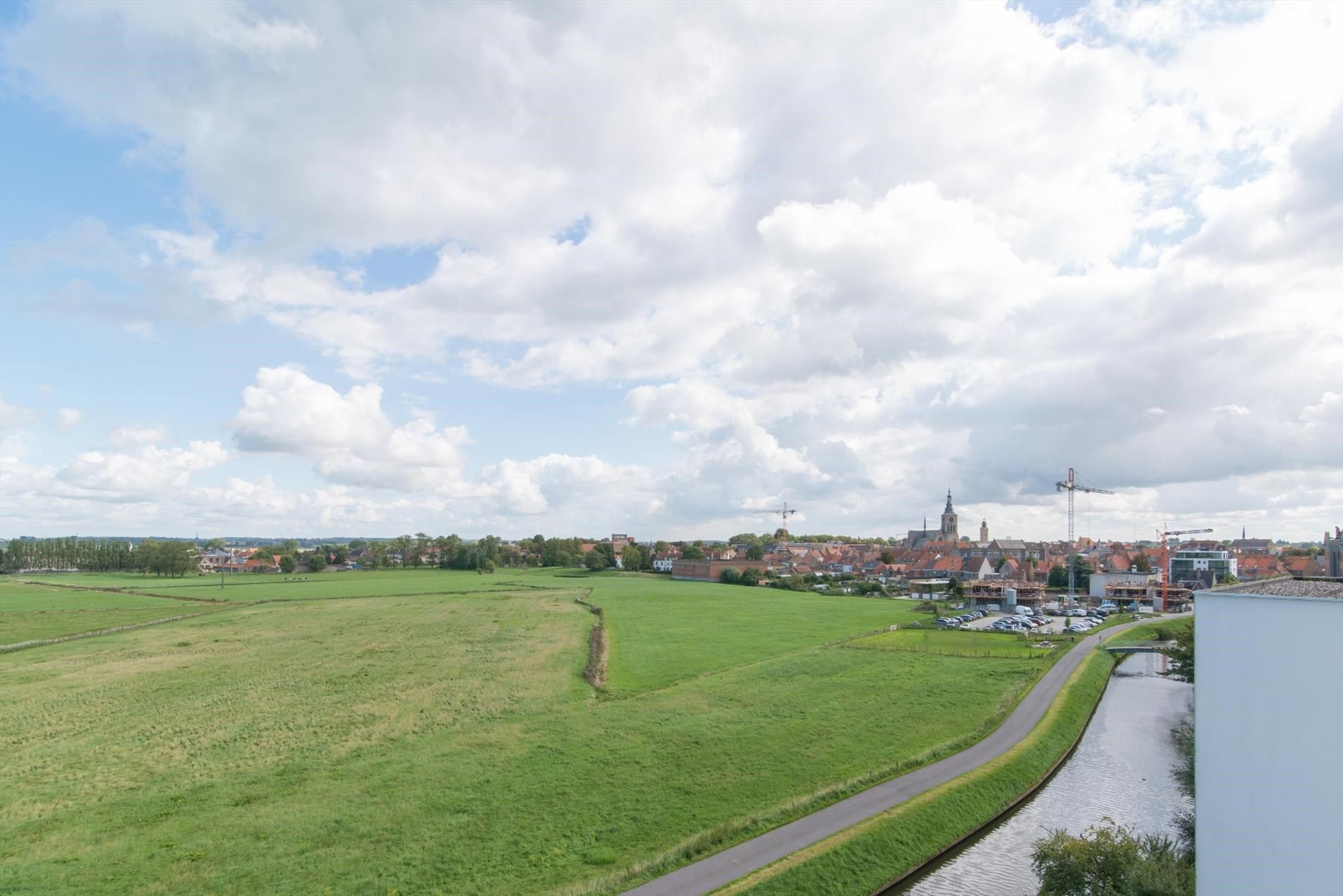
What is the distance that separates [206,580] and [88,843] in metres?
130

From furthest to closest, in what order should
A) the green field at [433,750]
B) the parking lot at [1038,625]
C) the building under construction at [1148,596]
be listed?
the building under construction at [1148,596], the parking lot at [1038,625], the green field at [433,750]

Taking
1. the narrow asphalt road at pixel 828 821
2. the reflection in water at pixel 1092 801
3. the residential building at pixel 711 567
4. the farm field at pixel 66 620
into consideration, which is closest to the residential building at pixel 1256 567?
the residential building at pixel 711 567

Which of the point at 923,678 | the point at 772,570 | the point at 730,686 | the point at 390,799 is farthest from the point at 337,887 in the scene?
the point at 772,570

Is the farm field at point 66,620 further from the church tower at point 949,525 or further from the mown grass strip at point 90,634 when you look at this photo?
the church tower at point 949,525

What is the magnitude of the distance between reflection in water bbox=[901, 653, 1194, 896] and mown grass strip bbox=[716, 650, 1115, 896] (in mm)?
535

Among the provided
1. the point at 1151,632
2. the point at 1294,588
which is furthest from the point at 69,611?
the point at 1151,632

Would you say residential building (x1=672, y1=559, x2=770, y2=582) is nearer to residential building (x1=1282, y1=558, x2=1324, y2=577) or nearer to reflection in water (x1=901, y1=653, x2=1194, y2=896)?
residential building (x1=1282, y1=558, x2=1324, y2=577)

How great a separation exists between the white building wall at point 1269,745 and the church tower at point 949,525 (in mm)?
178778

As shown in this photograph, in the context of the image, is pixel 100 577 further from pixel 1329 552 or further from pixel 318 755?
pixel 1329 552

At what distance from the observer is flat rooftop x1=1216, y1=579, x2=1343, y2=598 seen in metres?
13.3

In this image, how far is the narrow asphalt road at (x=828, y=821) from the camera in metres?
19.5

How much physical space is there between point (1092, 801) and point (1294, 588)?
59.9 ft

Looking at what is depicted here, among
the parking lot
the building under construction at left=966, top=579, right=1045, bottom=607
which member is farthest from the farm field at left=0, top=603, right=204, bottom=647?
the building under construction at left=966, top=579, right=1045, bottom=607

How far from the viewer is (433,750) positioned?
29938 mm
